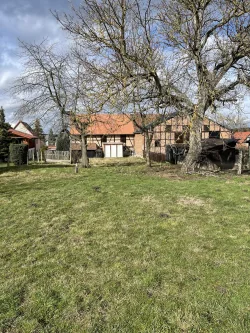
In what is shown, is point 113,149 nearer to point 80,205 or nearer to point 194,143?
point 194,143

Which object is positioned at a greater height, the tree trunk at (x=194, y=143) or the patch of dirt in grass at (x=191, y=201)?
the tree trunk at (x=194, y=143)

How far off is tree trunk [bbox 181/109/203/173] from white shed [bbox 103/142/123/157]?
21.7 m

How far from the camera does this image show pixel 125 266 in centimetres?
374

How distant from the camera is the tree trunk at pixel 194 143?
1138 centimetres

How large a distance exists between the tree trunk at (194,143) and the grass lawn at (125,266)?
5228 millimetres

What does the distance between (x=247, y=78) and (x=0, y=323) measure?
1259 cm

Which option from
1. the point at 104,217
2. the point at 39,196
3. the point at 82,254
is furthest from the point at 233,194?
the point at 39,196

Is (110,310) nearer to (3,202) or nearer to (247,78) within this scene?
(3,202)

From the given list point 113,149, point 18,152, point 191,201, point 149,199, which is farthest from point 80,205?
point 113,149

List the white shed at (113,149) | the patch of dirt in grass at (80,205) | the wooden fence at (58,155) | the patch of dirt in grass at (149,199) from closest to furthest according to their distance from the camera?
1. the patch of dirt in grass at (80,205)
2. the patch of dirt in grass at (149,199)
3. the wooden fence at (58,155)
4. the white shed at (113,149)

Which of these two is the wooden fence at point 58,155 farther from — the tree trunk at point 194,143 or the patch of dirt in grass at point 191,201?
the patch of dirt in grass at point 191,201

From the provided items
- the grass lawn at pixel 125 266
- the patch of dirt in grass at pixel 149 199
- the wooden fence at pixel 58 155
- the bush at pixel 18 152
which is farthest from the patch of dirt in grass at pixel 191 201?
the wooden fence at pixel 58 155

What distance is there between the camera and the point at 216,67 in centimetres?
1162

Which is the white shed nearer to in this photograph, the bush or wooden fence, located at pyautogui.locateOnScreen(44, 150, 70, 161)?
wooden fence, located at pyautogui.locateOnScreen(44, 150, 70, 161)
